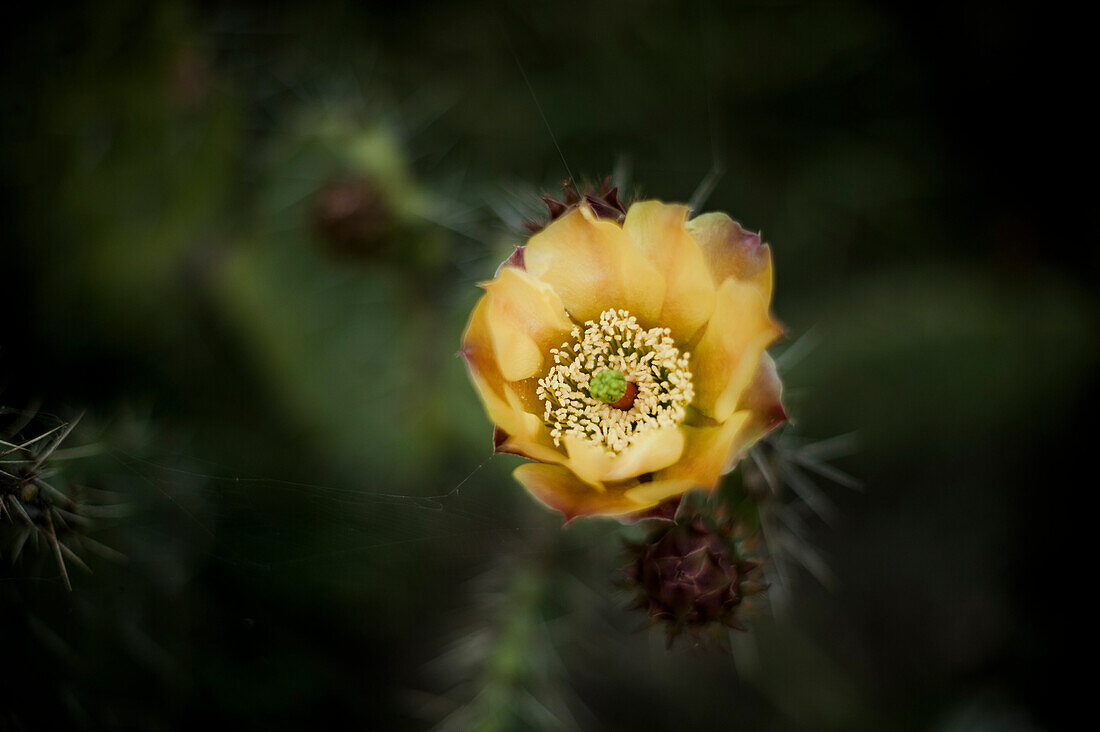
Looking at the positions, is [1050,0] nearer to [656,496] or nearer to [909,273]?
[909,273]

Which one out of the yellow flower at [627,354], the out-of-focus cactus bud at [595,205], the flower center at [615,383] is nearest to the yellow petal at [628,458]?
the yellow flower at [627,354]

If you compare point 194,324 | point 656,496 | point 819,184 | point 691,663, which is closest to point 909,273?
point 819,184

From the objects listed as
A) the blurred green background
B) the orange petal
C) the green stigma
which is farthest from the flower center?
the blurred green background

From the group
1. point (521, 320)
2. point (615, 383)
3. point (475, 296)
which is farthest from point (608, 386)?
point (475, 296)

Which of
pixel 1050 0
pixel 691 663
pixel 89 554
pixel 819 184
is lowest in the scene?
pixel 691 663

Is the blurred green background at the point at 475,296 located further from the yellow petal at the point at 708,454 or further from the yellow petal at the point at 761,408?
the yellow petal at the point at 761,408

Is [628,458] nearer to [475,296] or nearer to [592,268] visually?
[592,268]
